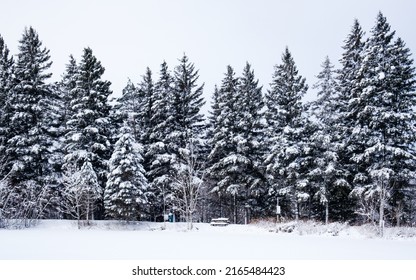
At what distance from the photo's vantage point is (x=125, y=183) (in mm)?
26891

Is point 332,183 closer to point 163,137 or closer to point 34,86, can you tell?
point 163,137

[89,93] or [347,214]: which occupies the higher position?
[89,93]

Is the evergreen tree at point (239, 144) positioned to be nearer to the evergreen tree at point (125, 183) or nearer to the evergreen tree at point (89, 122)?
the evergreen tree at point (125, 183)

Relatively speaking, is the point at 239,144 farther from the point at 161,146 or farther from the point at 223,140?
the point at 161,146

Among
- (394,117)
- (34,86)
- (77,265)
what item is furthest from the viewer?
(34,86)

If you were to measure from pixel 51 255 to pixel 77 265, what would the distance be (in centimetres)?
222

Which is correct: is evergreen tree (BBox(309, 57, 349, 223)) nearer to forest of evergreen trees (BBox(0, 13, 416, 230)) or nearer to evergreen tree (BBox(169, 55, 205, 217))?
forest of evergreen trees (BBox(0, 13, 416, 230))

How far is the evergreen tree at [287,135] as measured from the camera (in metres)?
28.1

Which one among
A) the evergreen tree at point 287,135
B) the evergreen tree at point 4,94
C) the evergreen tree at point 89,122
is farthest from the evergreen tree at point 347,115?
the evergreen tree at point 4,94

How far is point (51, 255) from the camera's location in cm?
1048

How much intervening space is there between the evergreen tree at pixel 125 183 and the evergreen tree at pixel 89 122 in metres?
2.67

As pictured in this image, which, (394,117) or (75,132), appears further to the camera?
(75,132)

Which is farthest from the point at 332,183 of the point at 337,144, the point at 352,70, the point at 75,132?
the point at 75,132

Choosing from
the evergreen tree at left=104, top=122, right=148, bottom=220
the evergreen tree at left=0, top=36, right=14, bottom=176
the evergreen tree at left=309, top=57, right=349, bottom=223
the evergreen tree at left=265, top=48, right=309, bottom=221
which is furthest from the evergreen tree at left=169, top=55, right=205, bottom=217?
the evergreen tree at left=0, top=36, right=14, bottom=176
